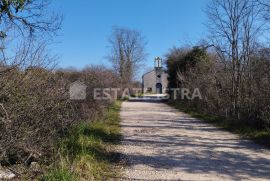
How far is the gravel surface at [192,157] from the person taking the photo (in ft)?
22.7

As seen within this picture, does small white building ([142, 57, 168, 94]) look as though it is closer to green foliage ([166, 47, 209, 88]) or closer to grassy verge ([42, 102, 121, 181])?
green foliage ([166, 47, 209, 88])

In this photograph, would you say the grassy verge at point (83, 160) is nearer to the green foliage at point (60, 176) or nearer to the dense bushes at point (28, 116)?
the green foliage at point (60, 176)

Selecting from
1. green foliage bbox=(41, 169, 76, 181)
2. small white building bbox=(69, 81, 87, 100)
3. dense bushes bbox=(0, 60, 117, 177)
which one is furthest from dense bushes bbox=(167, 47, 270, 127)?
green foliage bbox=(41, 169, 76, 181)

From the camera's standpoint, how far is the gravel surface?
22.7 feet

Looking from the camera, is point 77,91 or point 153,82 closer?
point 77,91

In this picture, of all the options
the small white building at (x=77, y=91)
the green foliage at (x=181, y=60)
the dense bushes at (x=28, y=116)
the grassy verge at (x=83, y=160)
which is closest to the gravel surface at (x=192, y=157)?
the grassy verge at (x=83, y=160)

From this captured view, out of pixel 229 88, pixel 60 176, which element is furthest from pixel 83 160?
pixel 229 88

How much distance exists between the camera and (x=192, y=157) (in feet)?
27.9

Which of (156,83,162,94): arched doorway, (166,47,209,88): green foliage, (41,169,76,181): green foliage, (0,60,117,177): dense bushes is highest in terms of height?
(166,47,209,88): green foliage

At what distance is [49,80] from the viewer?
8.88 m

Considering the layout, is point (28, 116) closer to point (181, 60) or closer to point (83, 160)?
point (83, 160)

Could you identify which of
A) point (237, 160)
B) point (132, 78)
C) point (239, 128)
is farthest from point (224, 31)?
point (132, 78)

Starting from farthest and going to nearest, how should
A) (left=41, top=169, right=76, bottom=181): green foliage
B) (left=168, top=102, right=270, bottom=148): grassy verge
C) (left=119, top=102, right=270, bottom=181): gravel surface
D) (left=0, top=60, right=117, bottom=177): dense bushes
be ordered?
(left=168, top=102, right=270, bottom=148): grassy verge, (left=119, top=102, right=270, bottom=181): gravel surface, (left=0, top=60, right=117, bottom=177): dense bushes, (left=41, top=169, right=76, bottom=181): green foliage

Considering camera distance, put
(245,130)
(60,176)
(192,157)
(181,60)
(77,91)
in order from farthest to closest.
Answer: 1. (181,60)
2. (77,91)
3. (245,130)
4. (192,157)
5. (60,176)
